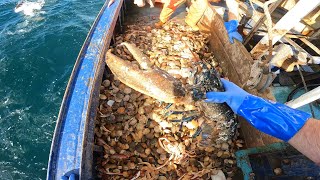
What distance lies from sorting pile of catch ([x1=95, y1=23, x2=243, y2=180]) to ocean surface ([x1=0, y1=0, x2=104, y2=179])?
8.20 ft

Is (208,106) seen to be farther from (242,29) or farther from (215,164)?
(242,29)

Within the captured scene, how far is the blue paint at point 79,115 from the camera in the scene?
3.11m

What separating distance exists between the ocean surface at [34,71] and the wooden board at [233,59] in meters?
4.43

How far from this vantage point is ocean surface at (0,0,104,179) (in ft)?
18.2

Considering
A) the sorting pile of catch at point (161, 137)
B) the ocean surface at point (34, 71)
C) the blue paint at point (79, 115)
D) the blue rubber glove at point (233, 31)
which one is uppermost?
the blue rubber glove at point (233, 31)

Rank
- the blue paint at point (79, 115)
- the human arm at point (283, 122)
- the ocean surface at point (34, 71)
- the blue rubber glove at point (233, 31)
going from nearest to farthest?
the human arm at point (283, 122), the blue paint at point (79, 115), the blue rubber glove at point (233, 31), the ocean surface at point (34, 71)

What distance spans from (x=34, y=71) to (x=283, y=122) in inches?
278

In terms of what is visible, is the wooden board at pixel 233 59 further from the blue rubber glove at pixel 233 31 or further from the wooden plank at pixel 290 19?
the wooden plank at pixel 290 19

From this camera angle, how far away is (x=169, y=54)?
5.39 m

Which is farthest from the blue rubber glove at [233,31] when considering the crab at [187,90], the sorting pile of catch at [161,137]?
the crab at [187,90]

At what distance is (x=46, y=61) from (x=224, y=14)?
5.73 metres

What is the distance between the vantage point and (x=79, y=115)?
3.60m

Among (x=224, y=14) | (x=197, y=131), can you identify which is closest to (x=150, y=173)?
(x=197, y=131)

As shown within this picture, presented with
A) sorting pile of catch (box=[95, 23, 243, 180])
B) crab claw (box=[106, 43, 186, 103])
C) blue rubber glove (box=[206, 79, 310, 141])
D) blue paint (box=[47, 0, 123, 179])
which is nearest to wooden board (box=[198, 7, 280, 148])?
sorting pile of catch (box=[95, 23, 243, 180])
